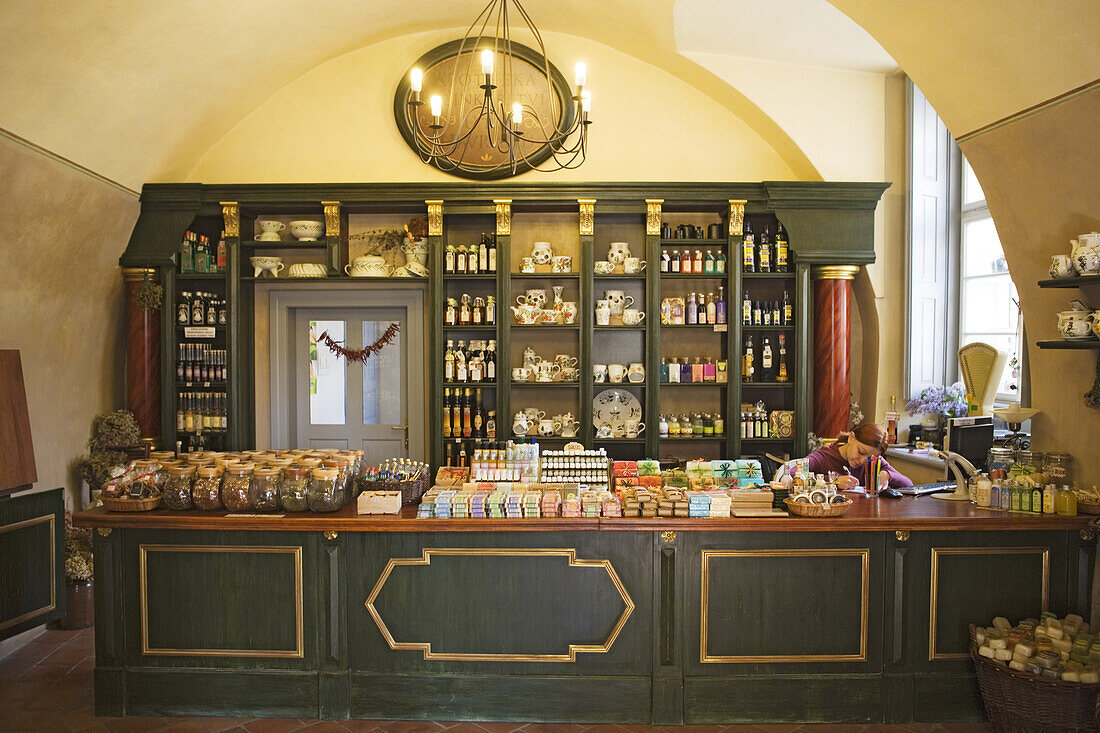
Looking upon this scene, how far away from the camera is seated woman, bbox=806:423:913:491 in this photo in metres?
4.04

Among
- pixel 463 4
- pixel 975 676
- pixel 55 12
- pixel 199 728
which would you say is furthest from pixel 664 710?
pixel 463 4

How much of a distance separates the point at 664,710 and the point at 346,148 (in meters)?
4.78

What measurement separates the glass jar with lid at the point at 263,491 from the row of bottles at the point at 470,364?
226 centimetres

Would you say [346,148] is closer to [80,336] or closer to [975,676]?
[80,336]

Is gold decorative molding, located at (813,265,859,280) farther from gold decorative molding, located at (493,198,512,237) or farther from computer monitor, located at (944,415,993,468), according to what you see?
gold decorative molding, located at (493,198,512,237)

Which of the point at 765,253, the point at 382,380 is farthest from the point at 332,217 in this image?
the point at 765,253

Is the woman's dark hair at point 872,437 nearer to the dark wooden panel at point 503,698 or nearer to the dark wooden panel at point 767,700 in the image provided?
the dark wooden panel at point 767,700

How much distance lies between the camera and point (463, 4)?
17.8 ft

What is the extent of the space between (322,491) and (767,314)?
3.68 metres

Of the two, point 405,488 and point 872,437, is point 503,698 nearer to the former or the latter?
point 405,488

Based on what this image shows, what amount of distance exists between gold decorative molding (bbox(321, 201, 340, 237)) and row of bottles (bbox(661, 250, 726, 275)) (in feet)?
8.42

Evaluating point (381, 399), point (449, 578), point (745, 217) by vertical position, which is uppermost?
point (745, 217)

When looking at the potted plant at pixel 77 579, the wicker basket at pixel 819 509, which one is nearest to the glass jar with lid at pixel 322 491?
the potted plant at pixel 77 579

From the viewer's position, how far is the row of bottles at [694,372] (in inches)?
228
